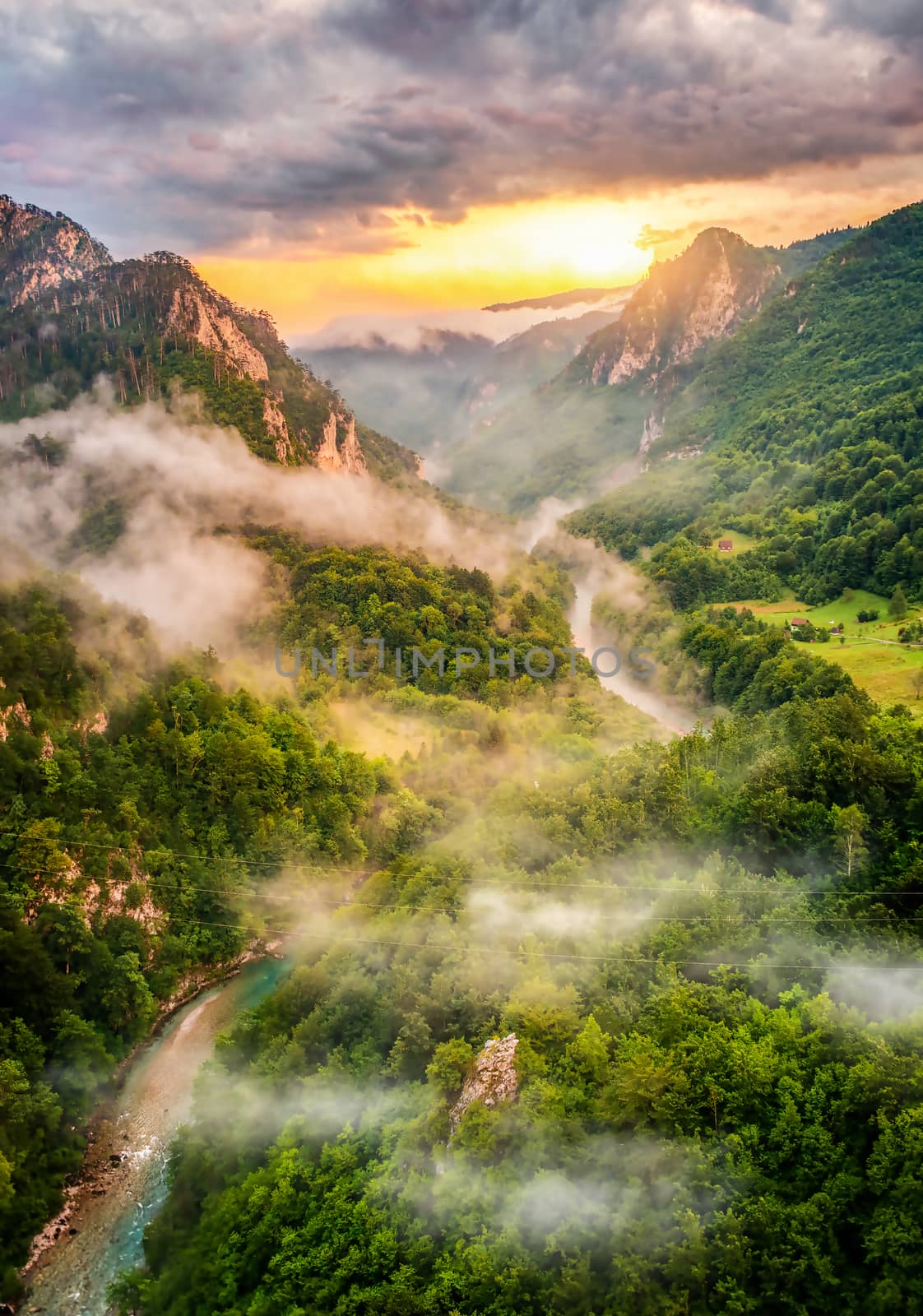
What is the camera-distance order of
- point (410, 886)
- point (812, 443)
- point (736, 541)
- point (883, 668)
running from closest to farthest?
point (410, 886) → point (883, 668) → point (736, 541) → point (812, 443)

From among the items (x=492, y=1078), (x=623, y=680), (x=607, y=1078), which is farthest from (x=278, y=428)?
(x=607, y=1078)

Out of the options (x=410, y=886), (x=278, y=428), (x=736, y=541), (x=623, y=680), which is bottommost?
(x=623, y=680)

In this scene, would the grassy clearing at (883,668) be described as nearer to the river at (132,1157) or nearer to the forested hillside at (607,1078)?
the forested hillside at (607,1078)

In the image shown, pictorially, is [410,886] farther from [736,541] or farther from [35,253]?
[35,253]

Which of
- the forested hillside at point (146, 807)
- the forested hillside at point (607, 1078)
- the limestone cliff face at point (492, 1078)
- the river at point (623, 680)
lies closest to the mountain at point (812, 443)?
the river at point (623, 680)

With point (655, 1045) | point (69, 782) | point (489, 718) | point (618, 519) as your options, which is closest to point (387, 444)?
→ point (618, 519)

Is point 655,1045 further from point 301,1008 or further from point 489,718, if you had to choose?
point 489,718
